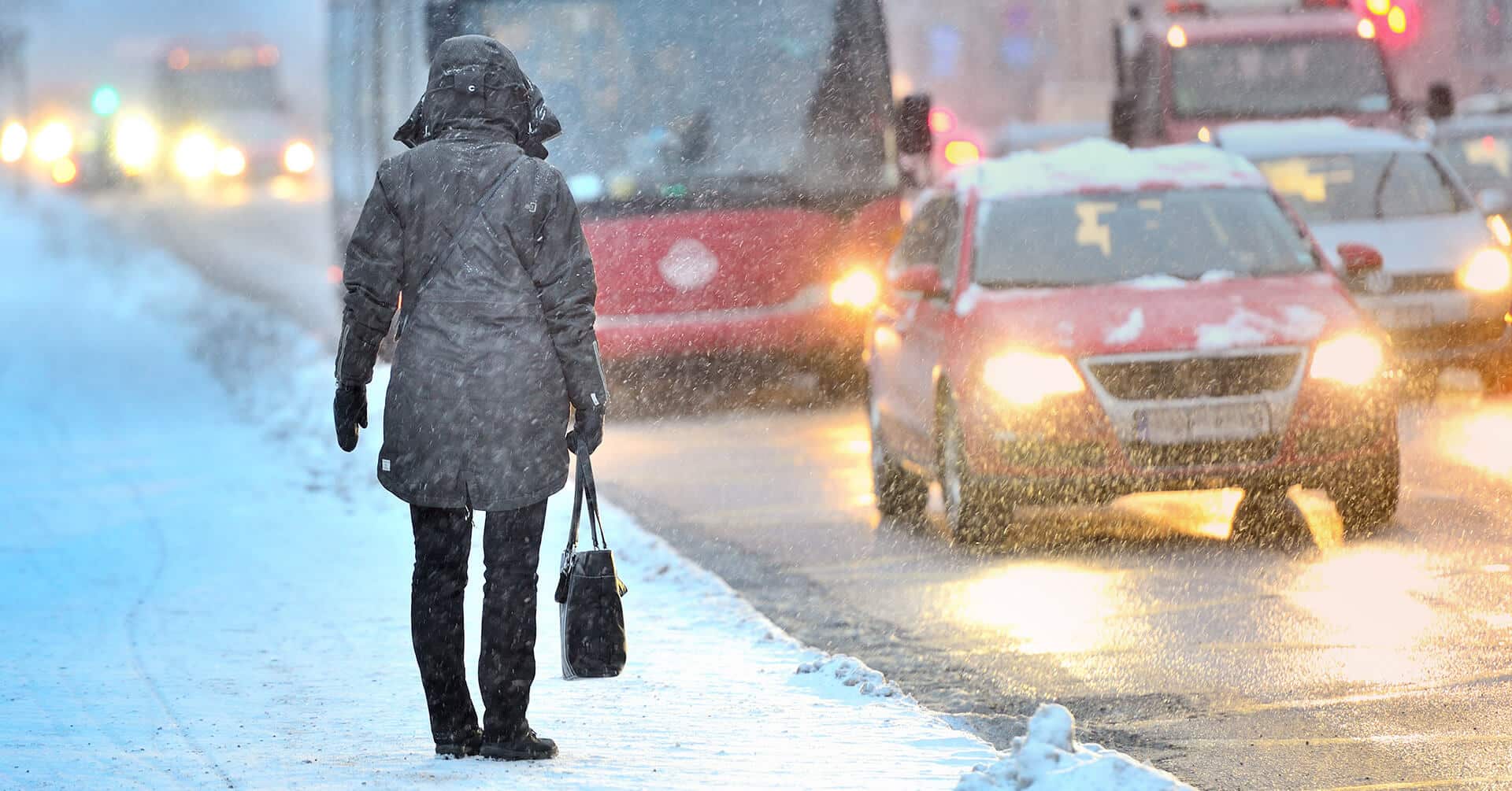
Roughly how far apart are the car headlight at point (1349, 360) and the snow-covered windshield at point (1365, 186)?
18.1 ft

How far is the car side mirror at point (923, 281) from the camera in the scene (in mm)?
10797

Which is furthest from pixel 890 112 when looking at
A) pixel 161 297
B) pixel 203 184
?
pixel 203 184

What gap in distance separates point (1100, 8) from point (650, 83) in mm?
44734

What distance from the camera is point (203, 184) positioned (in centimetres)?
6400

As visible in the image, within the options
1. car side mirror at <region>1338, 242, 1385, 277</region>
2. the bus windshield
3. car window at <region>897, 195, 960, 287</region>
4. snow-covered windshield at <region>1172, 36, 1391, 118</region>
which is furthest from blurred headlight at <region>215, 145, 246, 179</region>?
car side mirror at <region>1338, 242, 1385, 277</region>

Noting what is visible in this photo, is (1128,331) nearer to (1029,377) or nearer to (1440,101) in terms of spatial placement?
(1029,377)

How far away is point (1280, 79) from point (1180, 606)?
11.7 m

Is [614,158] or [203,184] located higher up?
[614,158]

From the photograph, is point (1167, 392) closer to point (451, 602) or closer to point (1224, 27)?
point (451, 602)

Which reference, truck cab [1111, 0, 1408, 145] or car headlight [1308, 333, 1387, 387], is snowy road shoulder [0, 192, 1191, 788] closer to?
car headlight [1308, 333, 1387, 387]

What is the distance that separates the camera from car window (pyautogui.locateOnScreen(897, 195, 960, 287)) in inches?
439

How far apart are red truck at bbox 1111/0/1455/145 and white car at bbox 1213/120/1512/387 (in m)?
2.65

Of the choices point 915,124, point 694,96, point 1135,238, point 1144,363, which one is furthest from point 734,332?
point 1144,363

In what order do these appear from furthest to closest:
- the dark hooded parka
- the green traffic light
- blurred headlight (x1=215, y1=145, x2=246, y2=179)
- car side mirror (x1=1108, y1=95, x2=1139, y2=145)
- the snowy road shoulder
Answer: blurred headlight (x1=215, y1=145, x2=246, y2=179) < the green traffic light < car side mirror (x1=1108, y1=95, x2=1139, y2=145) < the snowy road shoulder < the dark hooded parka
